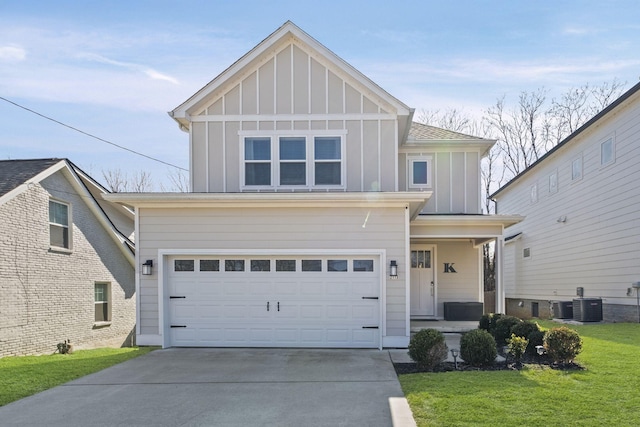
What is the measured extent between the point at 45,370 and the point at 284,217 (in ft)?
17.1

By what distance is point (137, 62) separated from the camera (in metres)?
13.9

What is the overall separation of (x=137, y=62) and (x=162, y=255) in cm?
614

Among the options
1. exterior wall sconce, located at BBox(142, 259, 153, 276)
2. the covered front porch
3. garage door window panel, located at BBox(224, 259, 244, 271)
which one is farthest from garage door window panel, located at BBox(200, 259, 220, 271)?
the covered front porch

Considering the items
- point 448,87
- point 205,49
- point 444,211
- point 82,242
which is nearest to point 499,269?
point 444,211

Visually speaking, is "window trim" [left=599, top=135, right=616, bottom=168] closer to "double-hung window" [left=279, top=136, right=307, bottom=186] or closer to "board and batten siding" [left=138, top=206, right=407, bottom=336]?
"board and batten siding" [left=138, top=206, right=407, bottom=336]

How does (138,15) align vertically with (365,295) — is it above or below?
above

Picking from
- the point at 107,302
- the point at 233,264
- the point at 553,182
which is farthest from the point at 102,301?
the point at 553,182

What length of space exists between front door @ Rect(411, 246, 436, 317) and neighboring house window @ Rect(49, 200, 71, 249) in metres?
10.5

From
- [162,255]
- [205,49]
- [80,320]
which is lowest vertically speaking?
[80,320]

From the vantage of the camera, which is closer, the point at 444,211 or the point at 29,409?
the point at 29,409

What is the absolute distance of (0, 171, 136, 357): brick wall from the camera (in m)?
12.7

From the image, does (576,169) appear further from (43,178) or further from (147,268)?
(43,178)

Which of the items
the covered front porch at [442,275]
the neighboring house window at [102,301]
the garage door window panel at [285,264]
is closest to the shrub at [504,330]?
the garage door window panel at [285,264]

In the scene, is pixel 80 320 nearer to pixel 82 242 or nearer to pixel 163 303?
pixel 82 242
